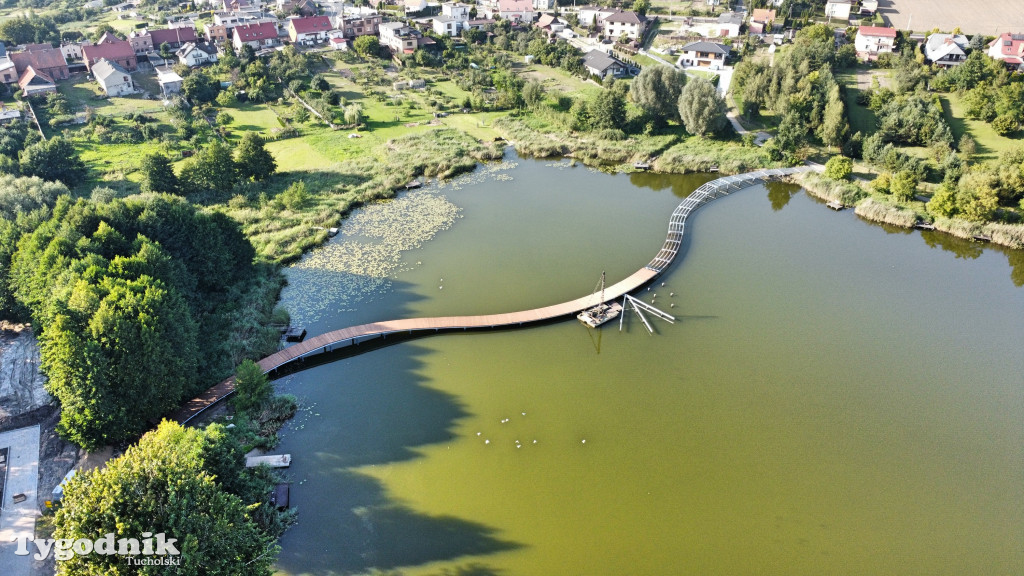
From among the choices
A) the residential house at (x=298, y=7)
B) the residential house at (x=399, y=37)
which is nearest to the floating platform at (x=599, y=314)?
the residential house at (x=399, y=37)

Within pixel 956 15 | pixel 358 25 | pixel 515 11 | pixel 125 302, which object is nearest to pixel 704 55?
pixel 515 11

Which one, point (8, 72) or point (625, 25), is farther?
point (625, 25)

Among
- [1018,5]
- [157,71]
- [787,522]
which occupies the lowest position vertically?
[787,522]

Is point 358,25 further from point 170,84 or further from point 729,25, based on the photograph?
point 729,25

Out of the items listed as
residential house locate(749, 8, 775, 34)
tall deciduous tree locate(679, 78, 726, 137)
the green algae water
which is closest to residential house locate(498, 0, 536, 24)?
residential house locate(749, 8, 775, 34)

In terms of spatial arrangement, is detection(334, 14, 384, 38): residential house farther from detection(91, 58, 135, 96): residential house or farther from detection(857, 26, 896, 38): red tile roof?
detection(857, 26, 896, 38): red tile roof

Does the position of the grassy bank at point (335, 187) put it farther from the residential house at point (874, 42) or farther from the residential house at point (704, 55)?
the residential house at point (874, 42)

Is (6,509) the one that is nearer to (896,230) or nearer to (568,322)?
(568,322)

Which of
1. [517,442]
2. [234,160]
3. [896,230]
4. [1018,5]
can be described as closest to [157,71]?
[234,160]
